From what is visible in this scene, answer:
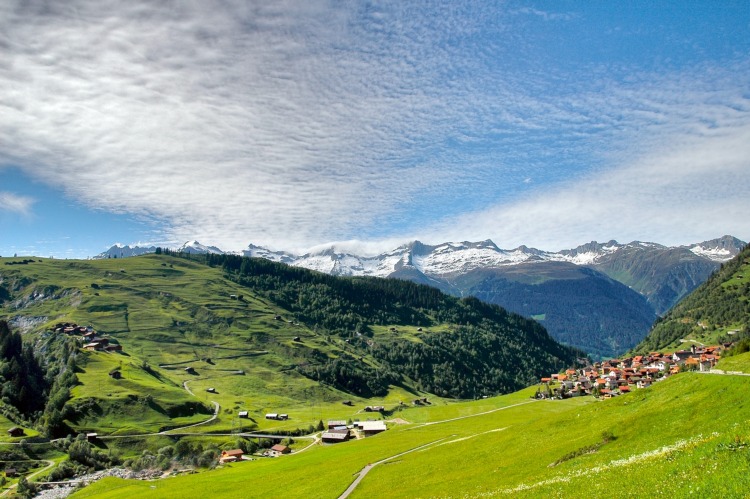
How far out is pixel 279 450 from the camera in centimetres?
15000

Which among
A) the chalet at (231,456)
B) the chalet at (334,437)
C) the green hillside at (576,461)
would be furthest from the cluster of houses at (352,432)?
the green hillside at (576,461)

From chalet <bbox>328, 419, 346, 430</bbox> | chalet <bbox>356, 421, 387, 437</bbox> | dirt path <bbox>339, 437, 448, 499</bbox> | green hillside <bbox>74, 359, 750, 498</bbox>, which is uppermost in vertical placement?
green hillside <bbox>74, 359, 750, 498</bbox>

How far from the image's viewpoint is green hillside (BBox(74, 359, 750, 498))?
81.9 feet

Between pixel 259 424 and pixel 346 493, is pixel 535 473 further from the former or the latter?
pixel 259 424

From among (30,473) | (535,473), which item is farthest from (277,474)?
(30,473)

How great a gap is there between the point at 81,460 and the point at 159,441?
2551 centimetres

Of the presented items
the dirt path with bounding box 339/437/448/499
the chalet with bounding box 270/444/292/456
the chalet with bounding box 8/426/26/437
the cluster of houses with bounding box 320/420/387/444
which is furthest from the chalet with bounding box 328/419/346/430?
the chalet with bounding box 8/426/26/437

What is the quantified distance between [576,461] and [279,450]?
124406 mm

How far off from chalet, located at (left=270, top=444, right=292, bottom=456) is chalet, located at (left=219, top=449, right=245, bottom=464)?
920 cm

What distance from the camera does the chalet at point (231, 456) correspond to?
5534 inches

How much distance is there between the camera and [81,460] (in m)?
142

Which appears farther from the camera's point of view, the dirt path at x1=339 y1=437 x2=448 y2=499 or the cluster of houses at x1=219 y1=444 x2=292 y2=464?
the cluster of houses at x1=219 y1=444 x2=292 y2=464

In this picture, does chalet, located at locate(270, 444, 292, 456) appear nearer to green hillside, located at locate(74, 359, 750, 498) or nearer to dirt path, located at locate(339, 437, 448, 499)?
green hillside, located at locate(74, 359, 750, 498)

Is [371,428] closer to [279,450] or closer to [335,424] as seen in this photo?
[279,450]
